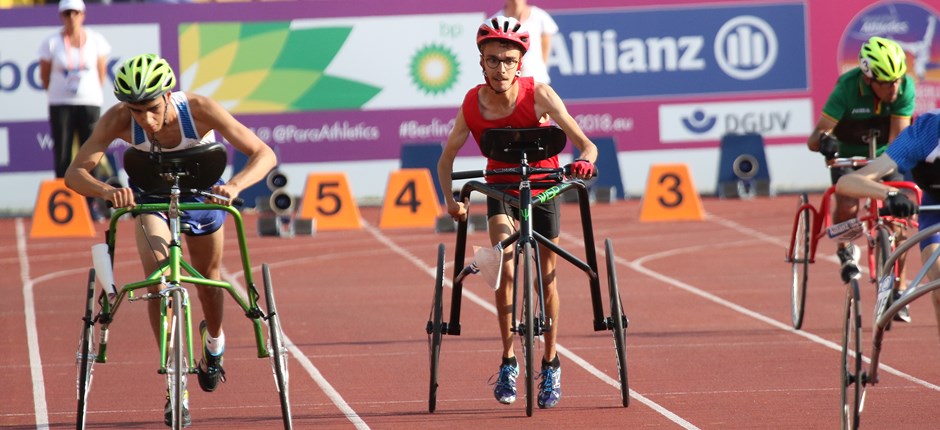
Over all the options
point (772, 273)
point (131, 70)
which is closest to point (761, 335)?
point (772, 273)

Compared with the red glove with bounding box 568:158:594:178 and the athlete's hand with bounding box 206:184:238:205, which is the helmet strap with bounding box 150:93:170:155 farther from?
the red glove with bounding box 568:158:594:178

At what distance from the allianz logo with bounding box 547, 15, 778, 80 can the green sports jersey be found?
9.33 metres

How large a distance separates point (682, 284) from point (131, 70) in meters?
7.61

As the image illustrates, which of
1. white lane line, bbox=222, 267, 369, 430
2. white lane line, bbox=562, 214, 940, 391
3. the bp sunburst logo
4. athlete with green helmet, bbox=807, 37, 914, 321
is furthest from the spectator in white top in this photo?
athlete with green helmet, bbox=807, 37, 914, 321

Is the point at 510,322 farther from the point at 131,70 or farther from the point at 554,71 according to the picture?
the point at 554,71

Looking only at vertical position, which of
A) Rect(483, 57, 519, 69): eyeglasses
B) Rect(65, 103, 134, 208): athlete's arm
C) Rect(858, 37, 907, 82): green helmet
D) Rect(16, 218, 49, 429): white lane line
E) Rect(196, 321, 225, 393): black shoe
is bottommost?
Rect(16, 218, 49, 429): white lane line

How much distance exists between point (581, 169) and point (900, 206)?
2102 millimetres

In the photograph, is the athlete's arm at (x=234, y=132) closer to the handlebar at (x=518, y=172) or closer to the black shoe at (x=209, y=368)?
the handlebar at (x=518, y=172)

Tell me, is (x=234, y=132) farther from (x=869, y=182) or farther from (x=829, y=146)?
(x=829, y=146)

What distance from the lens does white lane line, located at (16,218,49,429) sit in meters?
8.76

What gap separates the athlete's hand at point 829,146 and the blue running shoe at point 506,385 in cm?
333

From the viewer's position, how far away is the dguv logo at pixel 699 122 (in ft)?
68.1

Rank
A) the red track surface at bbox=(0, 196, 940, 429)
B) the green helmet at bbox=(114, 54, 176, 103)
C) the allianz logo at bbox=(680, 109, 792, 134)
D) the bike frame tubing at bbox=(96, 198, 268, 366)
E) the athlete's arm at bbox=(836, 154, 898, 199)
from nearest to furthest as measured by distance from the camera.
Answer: the athlete's arm at bbox=(836, 154, 898, 199) < the bike frame tubing at bbox=(96, 198, 268, 366) < the green helmet at bbox=(114, 54, 176, 103) < the red track surface at bbox=(0, 196, 940, 429) < the allianz logo at bbox=(680, 109, 792, 134)

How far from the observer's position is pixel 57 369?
10.2 meters
